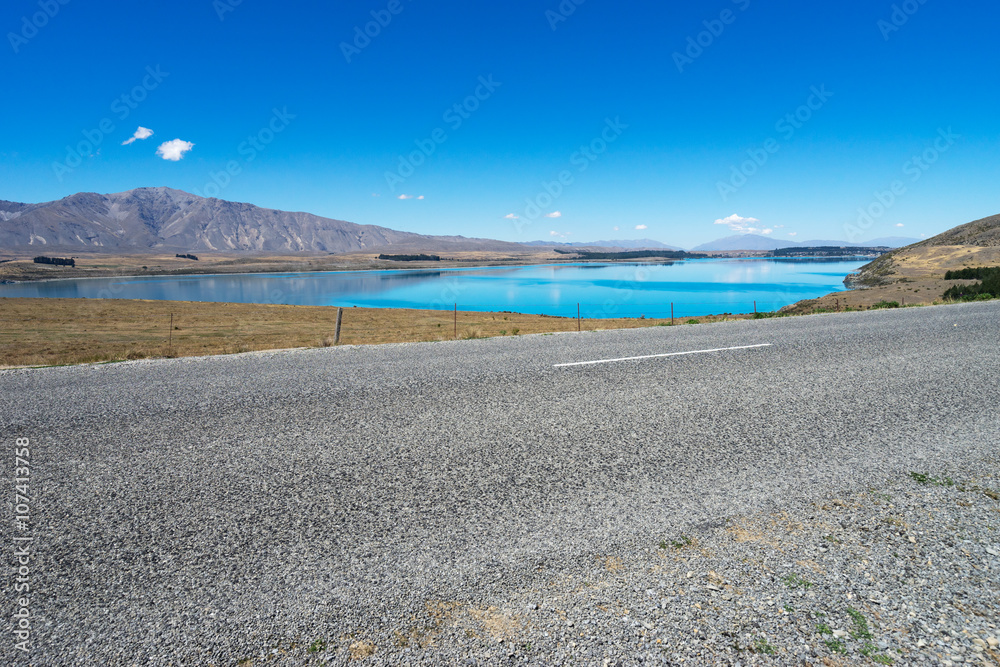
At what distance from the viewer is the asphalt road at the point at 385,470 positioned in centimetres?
290

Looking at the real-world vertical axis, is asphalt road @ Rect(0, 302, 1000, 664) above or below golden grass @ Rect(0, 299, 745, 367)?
above

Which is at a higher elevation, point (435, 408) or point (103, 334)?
point (435, 408)

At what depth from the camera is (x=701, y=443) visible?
508cm

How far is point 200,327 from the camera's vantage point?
3706 centimetres

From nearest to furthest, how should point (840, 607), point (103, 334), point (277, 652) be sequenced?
1. point (277, 652)
2. point (840, 607)
3. point (103, 334)

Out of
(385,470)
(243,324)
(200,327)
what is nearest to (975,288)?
(385,470)

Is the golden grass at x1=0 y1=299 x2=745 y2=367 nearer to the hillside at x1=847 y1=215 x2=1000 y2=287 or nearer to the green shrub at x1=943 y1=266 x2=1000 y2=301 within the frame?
the green shrub at x1=943 y1=266 x2=1000 y2=301

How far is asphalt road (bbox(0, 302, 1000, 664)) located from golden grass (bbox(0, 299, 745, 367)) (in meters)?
7.19

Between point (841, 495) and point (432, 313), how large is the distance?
50.6 metres

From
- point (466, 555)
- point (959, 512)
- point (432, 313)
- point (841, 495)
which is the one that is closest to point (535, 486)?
point (466, 555)

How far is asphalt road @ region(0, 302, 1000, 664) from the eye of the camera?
290 centimetres

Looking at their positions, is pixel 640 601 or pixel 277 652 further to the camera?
pixel 640 601

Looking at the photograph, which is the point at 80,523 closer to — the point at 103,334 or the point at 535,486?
the point at 535,486

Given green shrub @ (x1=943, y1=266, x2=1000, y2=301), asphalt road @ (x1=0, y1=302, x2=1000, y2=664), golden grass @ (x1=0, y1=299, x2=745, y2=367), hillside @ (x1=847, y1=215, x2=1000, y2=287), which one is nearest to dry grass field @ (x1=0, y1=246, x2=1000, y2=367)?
golden grass @ (x1=0, y1=299, x2=745, y2=367)
